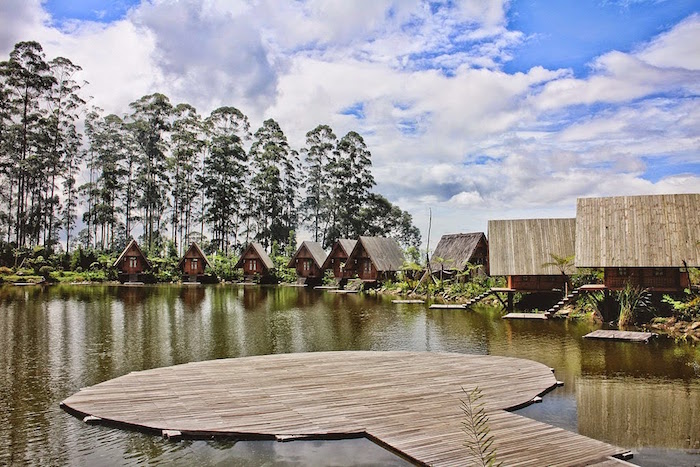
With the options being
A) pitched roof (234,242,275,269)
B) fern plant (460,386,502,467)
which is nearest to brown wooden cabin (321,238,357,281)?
pitched roof (234,242,275,269)

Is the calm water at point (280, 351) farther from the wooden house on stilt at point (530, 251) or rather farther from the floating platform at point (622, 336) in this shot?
the wooden house on stilt at point (530, 251)

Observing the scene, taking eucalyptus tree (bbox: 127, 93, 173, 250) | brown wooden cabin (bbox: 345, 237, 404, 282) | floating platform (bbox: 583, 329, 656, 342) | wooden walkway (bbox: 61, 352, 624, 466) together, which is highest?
eucalyptus tree (bbox: 127, 93, 173, 250)

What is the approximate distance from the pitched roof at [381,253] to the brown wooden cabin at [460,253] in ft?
12.9

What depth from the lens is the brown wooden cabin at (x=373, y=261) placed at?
43844 millimetres

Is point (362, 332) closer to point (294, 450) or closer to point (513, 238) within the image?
point (294, 450)

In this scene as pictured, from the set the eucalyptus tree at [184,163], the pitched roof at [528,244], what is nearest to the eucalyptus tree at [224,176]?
the eucalyptus tree at [184,163]

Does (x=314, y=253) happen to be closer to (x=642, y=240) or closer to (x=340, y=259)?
(x=340, y=259)

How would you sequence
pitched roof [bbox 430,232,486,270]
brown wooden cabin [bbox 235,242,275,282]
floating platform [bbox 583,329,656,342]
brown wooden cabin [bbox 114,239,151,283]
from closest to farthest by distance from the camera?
1. floating platform [bbox 583,329,656,342]
2. pitched roof [bbox 430,232,486,270]
3. brown wooden cabin [bbox 114,239,151,283]
4. brown wooden cabin [bbox 235,242,275,282]

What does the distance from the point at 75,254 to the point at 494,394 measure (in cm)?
4907

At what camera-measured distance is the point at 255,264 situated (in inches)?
2058

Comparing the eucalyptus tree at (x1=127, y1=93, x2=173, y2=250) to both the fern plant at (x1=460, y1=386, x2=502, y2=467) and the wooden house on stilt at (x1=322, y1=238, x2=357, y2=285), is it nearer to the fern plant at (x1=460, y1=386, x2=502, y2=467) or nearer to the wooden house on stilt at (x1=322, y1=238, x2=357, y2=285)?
the wooden house on stilt at (x1=322, y1=238, x2=357, y2=285)

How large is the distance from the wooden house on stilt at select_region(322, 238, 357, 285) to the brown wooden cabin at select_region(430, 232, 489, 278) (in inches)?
335

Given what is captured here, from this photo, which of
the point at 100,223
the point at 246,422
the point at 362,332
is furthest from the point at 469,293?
the point at 100,223

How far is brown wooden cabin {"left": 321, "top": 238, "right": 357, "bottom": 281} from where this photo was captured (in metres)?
47.6
